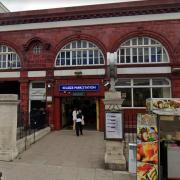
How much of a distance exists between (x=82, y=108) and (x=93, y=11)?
8.03 metres

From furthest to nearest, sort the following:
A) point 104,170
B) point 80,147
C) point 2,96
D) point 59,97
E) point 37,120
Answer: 1. point 59,97
2. point 37,120
3. point 80,147
4. point 2,96
5. point 104,170

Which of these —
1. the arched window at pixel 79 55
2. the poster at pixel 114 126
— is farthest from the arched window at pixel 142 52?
the poster at pixel 114 126

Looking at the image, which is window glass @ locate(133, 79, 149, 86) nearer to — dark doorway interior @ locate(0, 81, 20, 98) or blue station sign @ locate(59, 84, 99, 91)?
blue station sign @ locate(59, 84, 99, 91)

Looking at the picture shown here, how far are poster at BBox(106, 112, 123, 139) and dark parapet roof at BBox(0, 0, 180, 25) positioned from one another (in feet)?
39.7

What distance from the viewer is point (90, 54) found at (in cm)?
2000

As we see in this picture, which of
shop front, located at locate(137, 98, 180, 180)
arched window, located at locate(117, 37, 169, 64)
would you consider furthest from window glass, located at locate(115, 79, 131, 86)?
shop front, located at locate(137, 98, 180, 180)

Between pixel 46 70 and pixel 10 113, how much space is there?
997 centimetres

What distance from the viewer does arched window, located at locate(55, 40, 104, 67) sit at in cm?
1991

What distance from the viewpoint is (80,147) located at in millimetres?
13086

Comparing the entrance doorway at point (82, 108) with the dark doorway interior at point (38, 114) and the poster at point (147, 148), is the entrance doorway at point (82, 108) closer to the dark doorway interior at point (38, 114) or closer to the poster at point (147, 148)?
the dark doorway interior at point (38, 114)

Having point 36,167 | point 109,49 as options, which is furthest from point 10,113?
point 109,49

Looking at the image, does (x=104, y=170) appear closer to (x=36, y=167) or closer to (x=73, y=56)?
(x=36, y=167)

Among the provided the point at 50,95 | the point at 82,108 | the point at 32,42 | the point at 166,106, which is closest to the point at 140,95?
the point at 82,108

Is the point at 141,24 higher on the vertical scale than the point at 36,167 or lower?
higher
